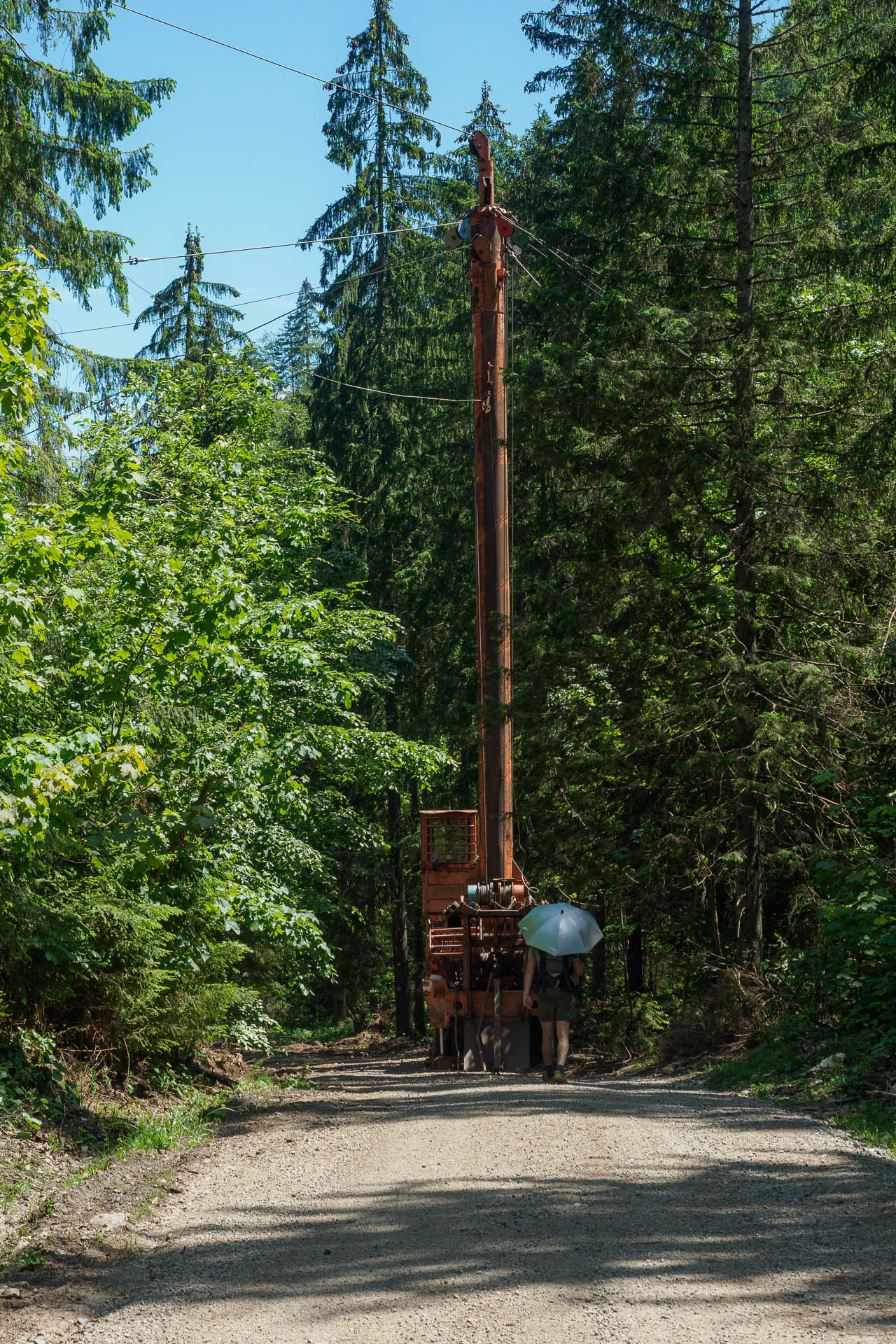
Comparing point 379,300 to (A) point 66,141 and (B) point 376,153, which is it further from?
(A) point 66,141

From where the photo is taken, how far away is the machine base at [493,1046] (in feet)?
43.1

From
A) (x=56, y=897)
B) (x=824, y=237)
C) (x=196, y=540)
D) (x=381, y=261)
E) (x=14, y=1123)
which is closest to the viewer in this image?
(x=14, y=1123)

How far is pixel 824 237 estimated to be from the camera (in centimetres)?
1354

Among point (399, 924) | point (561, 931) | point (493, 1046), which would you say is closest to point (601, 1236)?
point (561, 931)

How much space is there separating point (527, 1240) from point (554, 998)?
6.35 metres

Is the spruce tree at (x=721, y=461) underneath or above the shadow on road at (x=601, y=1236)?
above

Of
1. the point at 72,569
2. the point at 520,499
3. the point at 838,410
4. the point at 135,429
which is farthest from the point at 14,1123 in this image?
the point at 520,499

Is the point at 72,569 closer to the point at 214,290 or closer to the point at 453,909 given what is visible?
the point at 453,909

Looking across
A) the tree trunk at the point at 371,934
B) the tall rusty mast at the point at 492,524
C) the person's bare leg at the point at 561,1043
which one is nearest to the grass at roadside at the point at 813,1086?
the person's bare leg at the point at 561,1043

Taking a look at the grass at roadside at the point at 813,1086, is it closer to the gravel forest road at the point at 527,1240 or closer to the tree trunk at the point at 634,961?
the gravel forest road at the point at 527,1240

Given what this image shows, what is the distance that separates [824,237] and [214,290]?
19.3 m

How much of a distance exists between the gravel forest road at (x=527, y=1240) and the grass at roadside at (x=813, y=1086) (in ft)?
0.96

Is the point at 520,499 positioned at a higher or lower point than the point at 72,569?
higher

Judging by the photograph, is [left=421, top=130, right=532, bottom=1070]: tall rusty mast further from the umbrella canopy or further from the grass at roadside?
the grass at roadside
